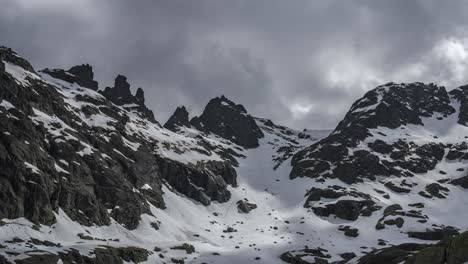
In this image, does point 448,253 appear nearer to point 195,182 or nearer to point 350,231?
point 350,231

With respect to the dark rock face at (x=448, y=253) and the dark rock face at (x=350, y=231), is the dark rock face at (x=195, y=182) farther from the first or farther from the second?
the dark rock face at (x=448, y=253)

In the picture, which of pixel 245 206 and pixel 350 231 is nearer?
pixel 350 231

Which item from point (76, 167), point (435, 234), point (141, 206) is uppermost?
point (435, 234)

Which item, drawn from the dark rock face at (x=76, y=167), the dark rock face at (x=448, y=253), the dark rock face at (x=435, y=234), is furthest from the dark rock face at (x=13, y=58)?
the dark rock face at (x=448, y=253)

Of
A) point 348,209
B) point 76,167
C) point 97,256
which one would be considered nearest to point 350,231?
point 348,209

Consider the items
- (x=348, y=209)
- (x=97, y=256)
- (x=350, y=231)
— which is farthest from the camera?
(x=348, y=209)

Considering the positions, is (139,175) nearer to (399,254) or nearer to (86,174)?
(86,174)

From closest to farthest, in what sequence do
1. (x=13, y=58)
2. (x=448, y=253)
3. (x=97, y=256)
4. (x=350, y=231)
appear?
(x=448, y=253), (x=97, y=256), (x=350, y=231), (x=13, y=58)

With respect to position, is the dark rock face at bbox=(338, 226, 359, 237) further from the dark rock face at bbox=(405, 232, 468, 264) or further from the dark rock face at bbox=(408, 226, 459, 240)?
the dark rock face at bbox=(405, 232, 468, 264)

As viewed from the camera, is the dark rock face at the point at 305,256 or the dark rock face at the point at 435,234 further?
the dark rock face at the point at 435,234

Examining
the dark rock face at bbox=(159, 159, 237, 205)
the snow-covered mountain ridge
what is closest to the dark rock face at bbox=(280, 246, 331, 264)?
the snow-covered mountain ridge

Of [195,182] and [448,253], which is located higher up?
[195,182]

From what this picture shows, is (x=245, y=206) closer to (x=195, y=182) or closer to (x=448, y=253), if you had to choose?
(x=195, y=182)

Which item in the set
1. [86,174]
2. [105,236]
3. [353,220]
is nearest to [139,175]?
[86,174]
